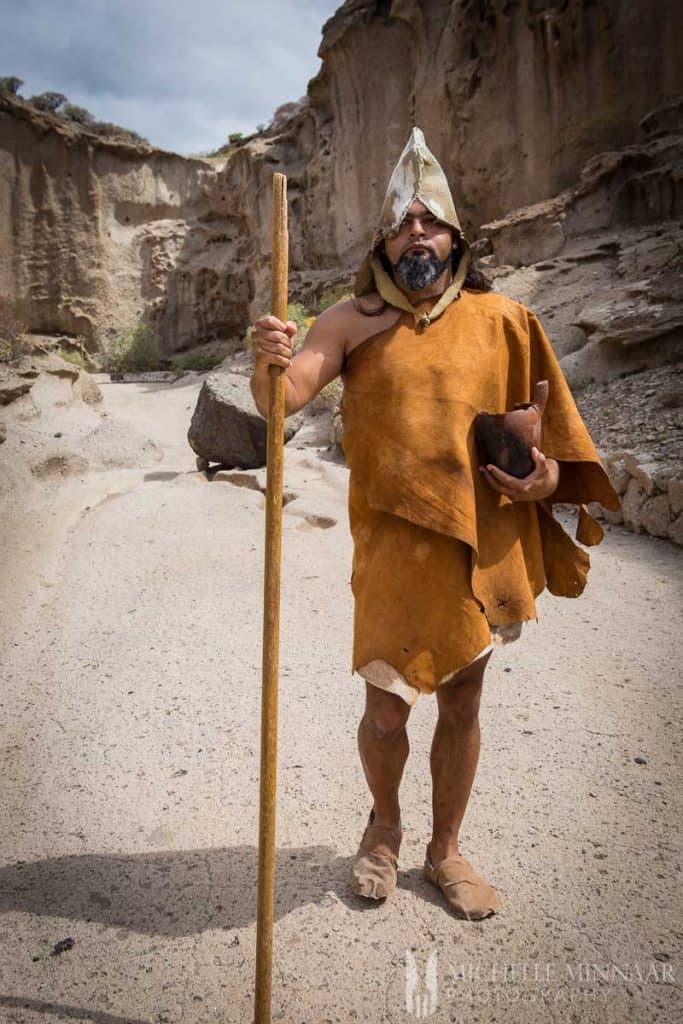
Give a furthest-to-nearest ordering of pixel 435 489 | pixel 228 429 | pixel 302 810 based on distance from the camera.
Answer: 1. pixel 228 429
2. pixel 302 810
3. pixel 435 489

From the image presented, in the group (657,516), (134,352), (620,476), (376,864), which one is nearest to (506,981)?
(376,864)

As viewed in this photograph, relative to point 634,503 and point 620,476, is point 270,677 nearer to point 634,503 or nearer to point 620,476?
point 634,503

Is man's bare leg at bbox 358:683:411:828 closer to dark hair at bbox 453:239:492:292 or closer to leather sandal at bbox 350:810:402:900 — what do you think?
leather sandal at bbox 350:810:402:900

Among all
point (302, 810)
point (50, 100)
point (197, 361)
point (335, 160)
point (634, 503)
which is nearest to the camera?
point (302, 810)

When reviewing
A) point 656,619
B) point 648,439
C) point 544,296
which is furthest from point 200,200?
point 656,619

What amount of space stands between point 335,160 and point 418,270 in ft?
59.2

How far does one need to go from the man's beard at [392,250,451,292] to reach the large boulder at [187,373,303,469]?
500cm

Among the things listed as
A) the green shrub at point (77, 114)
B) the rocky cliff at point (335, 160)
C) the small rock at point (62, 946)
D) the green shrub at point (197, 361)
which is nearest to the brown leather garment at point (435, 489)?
the small rock at point (62, 946)

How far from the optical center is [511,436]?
162 cm

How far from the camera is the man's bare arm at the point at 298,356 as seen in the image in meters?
1.47

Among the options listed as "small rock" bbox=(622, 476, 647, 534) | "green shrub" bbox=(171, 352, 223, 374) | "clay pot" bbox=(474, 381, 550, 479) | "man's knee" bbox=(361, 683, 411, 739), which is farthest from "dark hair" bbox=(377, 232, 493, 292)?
"green shrub" bbox=(171, 352, 223, 374)

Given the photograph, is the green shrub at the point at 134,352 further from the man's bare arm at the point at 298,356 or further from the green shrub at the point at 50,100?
the man's bare arm at the point at 298,356

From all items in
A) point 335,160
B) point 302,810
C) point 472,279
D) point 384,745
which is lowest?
point 302,810

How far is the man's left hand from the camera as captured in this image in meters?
1.62
